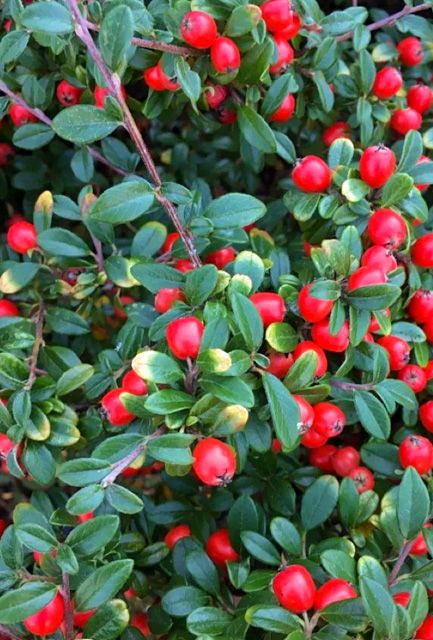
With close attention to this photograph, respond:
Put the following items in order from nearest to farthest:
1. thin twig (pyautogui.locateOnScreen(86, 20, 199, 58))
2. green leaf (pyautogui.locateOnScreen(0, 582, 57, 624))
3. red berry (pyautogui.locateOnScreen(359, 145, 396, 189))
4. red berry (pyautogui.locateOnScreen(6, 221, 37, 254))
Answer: green leaf (pyautogui.locateOnScreen(0, 582, 57, 624)) → thin twig (pyautogui.locateOnScreen(86, 20, 199, 58)) → red berry (pyautogui.locateOnScreen(359, 145, 396, 189)) → red berry (pyautogui.locateOnScreen(6, 221, 37, 254))

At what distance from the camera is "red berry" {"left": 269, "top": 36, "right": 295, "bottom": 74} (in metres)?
1.79

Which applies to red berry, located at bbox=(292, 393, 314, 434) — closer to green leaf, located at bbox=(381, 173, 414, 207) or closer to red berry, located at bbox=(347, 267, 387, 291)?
red berry, located at bbox=(347, 267, 387, 291)

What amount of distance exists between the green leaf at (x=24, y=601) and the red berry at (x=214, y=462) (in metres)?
0.36

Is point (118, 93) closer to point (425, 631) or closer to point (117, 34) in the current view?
point (117, 34)

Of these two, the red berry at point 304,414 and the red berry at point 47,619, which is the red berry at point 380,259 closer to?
the red berry at point 304,414

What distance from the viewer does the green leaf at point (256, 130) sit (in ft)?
5.77

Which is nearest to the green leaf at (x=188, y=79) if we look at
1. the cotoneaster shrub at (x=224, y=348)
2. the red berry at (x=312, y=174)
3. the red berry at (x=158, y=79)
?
the cotoneaster shrub at (x=224, y=348)

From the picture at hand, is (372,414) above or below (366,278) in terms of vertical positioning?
below

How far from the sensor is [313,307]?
1.44 m

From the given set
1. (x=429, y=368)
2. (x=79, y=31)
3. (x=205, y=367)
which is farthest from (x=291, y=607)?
(x=79, y=31)

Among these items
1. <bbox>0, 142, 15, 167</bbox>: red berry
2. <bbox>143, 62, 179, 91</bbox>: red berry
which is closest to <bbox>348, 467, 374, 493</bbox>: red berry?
<bbox>143, 62, 179, 91</bbox>: red berry

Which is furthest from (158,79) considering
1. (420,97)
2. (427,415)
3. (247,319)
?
(427,415)

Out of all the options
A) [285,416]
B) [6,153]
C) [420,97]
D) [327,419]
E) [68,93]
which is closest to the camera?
[285,416]

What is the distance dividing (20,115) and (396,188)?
1168 millimetres
